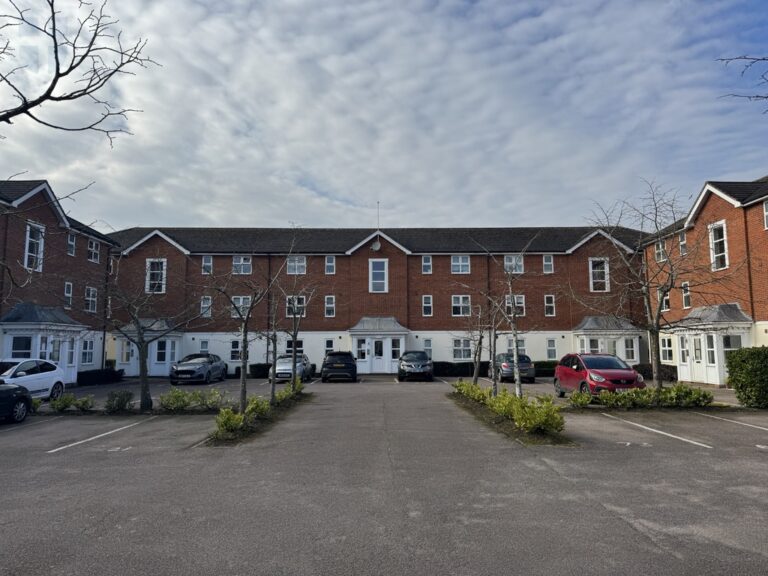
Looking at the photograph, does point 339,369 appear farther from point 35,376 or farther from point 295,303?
point 35,376

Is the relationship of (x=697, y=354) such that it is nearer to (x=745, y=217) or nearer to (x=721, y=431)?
(x=745, y=217)

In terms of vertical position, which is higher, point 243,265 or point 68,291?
point 243,265

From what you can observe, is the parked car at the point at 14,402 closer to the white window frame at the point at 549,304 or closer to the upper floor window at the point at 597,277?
the white window frame at the point at 549,304

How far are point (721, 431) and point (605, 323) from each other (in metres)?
24.3

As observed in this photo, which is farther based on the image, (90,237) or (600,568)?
(90,237)

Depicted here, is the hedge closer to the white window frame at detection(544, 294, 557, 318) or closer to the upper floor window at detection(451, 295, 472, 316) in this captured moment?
the upper floor window at detection(451, 295, 472, 316)

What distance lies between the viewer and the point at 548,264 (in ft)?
123

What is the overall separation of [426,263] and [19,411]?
27.2 meters

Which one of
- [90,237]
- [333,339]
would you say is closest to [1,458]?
[90,237]

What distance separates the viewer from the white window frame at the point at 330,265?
37494 millimetres

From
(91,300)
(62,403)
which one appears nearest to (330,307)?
(91,300)

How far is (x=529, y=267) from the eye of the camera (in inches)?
1487

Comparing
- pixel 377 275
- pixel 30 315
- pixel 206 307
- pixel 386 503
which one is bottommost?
pixel 386 503

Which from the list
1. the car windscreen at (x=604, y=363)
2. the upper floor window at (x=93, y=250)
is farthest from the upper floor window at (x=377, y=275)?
the car windscreen at (x=604, y=363)
